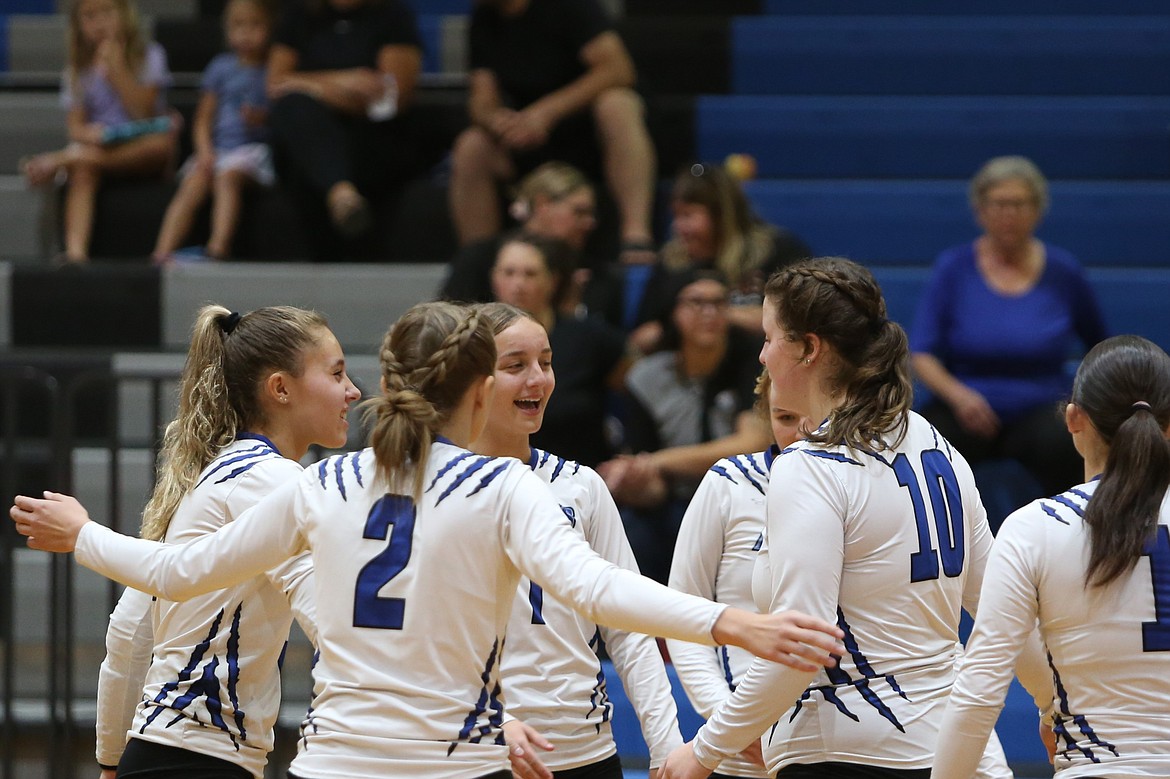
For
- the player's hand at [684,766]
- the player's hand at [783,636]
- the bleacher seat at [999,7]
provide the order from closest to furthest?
the player's hand at [783,636]
the player's hand at [684,766]
the bleacher seat at [999,7]

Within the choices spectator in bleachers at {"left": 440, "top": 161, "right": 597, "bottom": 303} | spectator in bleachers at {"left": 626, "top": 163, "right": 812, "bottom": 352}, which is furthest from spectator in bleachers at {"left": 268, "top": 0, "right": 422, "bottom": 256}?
spectator in bleachers at {"left": 626, "top": 163, "right": 812, "bottom": 352}

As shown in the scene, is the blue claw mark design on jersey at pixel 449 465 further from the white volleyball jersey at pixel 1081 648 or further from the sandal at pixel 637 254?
the sandal at pixel 637 254

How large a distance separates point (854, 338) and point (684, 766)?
82 centimetres

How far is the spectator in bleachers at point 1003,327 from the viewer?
5539 mm

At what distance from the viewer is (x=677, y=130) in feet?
24.4

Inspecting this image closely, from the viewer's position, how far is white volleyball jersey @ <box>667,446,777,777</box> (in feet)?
10.0

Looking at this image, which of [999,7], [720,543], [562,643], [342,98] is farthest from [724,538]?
[999,7]

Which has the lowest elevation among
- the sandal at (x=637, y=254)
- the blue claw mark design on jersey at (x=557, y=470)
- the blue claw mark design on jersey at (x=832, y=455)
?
the blue claw mark design on jersey at (x=557, y=470)

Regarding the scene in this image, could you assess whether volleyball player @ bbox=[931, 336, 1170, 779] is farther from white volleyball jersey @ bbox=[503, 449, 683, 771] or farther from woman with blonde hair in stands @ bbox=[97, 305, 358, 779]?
woman with blonde hair in stands @ bbox=[97, 305, 358, 779]

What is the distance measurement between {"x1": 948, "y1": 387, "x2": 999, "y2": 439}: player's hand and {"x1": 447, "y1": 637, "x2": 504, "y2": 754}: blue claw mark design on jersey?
Answer: 3.44 meters

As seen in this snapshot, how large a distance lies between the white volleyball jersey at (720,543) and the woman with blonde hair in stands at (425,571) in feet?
2.26

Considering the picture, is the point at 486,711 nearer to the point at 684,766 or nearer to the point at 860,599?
the point at 684,766

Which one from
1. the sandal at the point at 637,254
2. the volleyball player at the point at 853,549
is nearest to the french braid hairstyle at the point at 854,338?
the volleyball player at the point at 853,549

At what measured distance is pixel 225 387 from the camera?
2953mm
